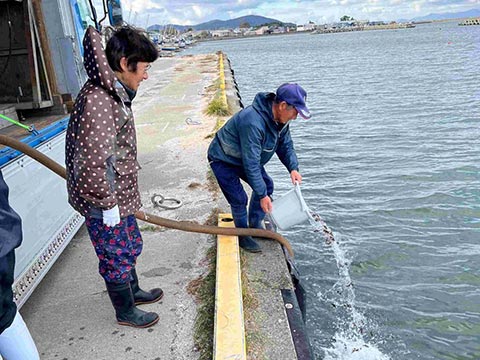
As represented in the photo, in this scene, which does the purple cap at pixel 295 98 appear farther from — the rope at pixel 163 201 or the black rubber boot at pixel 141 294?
the rope at pixel 163 201

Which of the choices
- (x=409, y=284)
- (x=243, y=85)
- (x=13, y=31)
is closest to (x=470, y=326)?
(x=409, y=284)

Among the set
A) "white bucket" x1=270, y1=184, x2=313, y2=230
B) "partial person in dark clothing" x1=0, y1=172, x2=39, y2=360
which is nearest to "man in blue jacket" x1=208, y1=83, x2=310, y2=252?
"white bucket" x1=270, y1=184, x2=313, y2=230

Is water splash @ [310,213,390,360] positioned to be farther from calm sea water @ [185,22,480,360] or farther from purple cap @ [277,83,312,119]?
purple cap @ [277,83,312,119]

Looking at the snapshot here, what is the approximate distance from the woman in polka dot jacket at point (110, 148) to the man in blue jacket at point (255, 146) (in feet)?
3.56

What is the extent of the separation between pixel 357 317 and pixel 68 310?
9.11 feet

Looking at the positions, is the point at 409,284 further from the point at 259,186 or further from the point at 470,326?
the point at 259,186

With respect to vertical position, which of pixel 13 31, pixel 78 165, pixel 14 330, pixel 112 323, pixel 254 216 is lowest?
pixel 112 323

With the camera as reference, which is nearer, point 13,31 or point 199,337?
point 199,337

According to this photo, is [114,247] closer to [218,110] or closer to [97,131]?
[97,131]

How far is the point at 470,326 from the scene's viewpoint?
442 centimetres

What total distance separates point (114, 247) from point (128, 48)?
4.18 feet

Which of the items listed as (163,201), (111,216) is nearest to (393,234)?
(163,201)

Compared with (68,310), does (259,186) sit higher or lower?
higher

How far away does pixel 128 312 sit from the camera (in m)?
3.24
